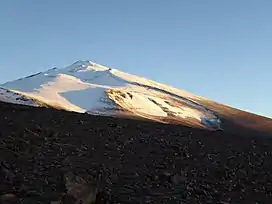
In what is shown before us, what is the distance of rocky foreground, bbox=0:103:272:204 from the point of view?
11.6 meters

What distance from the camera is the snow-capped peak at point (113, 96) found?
11575 cm

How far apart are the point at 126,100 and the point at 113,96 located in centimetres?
400

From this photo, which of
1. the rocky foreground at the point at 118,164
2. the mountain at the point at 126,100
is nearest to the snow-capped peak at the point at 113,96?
the mountain at the point at 126,100

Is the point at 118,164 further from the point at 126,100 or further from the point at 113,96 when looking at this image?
the point at 113,96

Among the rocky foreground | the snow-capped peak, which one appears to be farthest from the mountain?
the rocky foreground

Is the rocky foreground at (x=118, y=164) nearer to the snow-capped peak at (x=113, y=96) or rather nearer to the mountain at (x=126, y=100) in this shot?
the mountain at (x=126, y=100)

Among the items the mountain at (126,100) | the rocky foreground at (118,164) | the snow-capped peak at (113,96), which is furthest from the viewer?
the snow-capped peak at (113,96)

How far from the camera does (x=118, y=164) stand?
50.0 ft

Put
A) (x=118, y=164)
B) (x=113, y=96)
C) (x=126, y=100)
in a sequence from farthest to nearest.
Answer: (x=113, y=96) < (x=126, y=100) < (x=118, y=164)

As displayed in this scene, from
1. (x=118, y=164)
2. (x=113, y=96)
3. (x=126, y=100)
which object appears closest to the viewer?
(x=118, y=164)

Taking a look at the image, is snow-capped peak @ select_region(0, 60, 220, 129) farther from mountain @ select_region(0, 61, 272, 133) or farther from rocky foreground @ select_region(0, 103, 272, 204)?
rocky foreground @ select_region(0, 103, 272, 204)

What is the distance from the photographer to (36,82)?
159m

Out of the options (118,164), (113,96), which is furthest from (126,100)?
(118,164)

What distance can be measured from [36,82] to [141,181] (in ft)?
488
